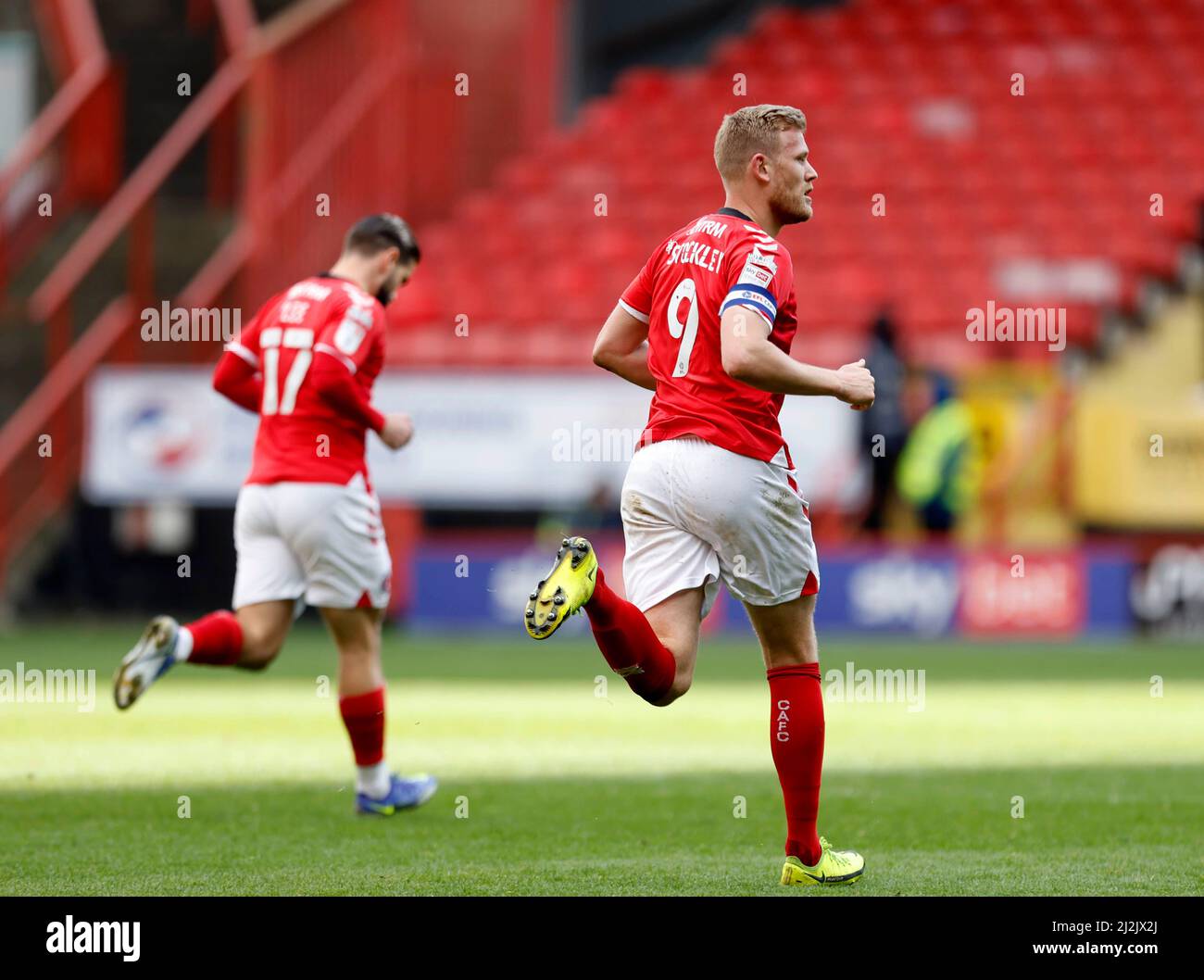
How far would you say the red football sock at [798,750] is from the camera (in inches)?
205

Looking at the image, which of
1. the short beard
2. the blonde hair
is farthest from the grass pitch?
the blonde hair

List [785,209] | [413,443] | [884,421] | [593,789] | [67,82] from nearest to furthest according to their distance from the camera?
1. [785,209]
2. [593,789]
3. [884,421]
4. [413,443]
5. [67,82]

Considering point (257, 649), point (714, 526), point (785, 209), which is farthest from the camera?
point (257, 649)

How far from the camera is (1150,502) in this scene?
1698 centimetres

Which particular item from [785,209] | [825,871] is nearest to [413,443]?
Result: [785,209]

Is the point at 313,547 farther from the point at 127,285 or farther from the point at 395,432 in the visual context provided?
the point at 127,285

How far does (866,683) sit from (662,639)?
7.18 metres

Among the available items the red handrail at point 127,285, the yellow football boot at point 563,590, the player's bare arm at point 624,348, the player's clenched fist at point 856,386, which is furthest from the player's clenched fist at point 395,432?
the red handrail at point 127,285

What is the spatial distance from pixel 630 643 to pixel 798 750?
59 cm

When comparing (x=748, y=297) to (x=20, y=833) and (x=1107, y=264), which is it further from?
(x=1107, y=264)

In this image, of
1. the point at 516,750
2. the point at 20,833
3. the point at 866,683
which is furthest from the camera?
the point at 866,683

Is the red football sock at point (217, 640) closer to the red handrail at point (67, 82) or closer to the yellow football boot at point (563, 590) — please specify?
the yellow football boot at point (563, 590)

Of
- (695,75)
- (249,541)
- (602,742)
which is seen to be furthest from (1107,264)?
(249,541)

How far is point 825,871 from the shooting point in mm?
5168
